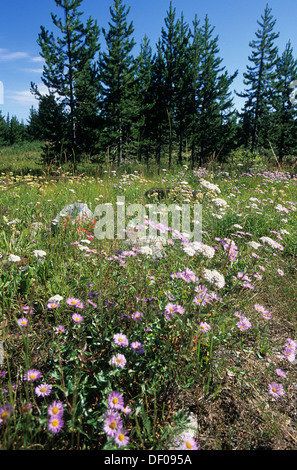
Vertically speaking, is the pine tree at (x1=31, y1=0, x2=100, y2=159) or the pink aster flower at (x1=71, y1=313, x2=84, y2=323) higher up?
the pine tree at (x1=31, y1=0, x2=100, y2=159)

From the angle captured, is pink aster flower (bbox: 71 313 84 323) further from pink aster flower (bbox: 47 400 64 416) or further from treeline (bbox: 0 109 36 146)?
treeline (bbox: 0 109 36 146)

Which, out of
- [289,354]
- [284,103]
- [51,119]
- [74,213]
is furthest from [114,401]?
[284,103]

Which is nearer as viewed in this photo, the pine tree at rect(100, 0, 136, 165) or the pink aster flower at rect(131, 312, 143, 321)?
the pink aster flower at rect(131, 312, 143, 321)

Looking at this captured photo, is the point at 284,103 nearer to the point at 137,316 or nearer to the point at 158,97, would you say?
the point at 158,97

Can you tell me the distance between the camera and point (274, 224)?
3.60 meters

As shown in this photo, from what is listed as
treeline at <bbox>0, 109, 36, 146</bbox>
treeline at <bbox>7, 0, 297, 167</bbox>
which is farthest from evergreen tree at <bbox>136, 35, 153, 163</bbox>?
treeline at <bbox>0, 109, 36, 146</bbox>

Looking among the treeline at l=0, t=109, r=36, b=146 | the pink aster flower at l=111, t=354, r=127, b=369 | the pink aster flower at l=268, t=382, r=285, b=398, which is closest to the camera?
the pink aster flower at l=111, t=354, r=127, b=369

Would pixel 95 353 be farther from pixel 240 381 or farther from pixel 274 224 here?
pixel 274 224

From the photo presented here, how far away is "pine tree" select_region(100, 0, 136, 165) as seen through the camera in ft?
55.3

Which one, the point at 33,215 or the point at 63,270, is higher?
the point at 33,215

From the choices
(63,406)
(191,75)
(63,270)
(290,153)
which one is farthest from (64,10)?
(290,153)

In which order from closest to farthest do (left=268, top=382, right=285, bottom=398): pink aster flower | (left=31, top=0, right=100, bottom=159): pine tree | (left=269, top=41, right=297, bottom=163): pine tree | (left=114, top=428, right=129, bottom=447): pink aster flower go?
(left=114, top=428, right=129, bottom=447): pink aster flower
(left=268, top=382, right=285, bottom=398): pink aster flower
(left=31, top=0, right=100, bottom=159): pine tree
(left=269, top=41, right=297, bottom=163): pine tree

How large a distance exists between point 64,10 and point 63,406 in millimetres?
20808

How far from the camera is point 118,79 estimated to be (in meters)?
17.6
